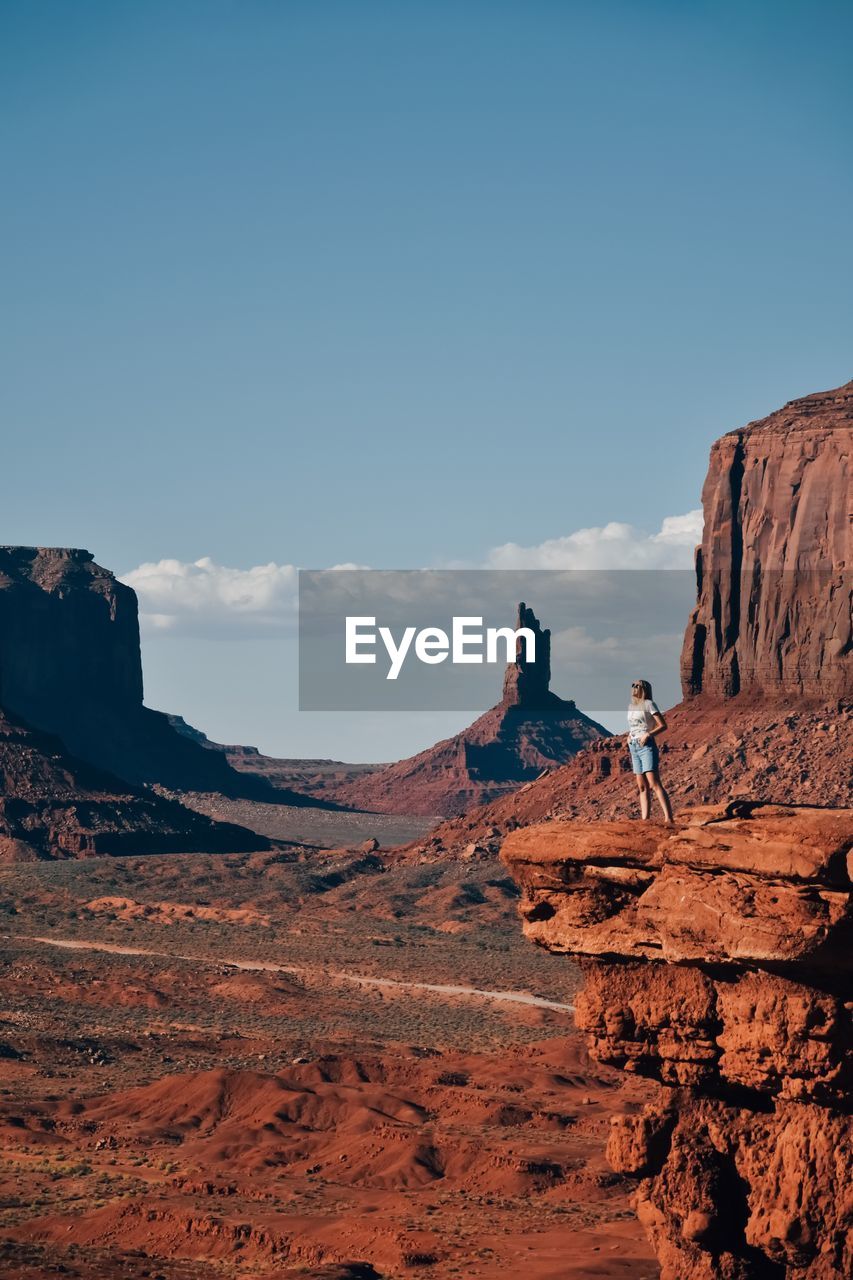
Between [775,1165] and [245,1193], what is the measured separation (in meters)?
17.5

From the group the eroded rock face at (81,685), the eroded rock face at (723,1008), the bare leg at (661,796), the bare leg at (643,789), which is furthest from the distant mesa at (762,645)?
the eroded rock face at (723,1008)

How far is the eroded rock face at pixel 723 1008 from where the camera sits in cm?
1809

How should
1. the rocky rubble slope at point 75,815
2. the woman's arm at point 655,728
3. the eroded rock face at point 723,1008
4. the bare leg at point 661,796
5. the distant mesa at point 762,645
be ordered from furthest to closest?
the rocky rubble slope at point 75,815
the distant mesa at point 762,645
the woman's arm at point 655,728
the bare leg at point 661,796
the eroded rock face at point 723,1008

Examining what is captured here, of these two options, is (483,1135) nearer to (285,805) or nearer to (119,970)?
(119,970)

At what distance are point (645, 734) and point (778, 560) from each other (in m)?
100

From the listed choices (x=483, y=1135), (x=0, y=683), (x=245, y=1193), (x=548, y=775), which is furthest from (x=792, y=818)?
(x=0, y=683)

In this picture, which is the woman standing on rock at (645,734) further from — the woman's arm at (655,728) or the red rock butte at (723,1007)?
the red rock butte at (723,1007)

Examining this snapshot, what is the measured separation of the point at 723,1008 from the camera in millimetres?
19422

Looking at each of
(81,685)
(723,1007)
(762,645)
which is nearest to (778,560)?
(762,645)

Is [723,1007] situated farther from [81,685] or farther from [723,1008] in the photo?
[81,685]

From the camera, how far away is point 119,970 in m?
74.6

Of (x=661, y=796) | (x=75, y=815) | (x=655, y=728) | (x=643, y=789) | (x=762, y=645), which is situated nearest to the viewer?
(x=661, y=796)

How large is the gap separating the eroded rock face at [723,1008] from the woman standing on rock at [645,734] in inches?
35.3

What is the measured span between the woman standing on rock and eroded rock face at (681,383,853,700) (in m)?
93.0
